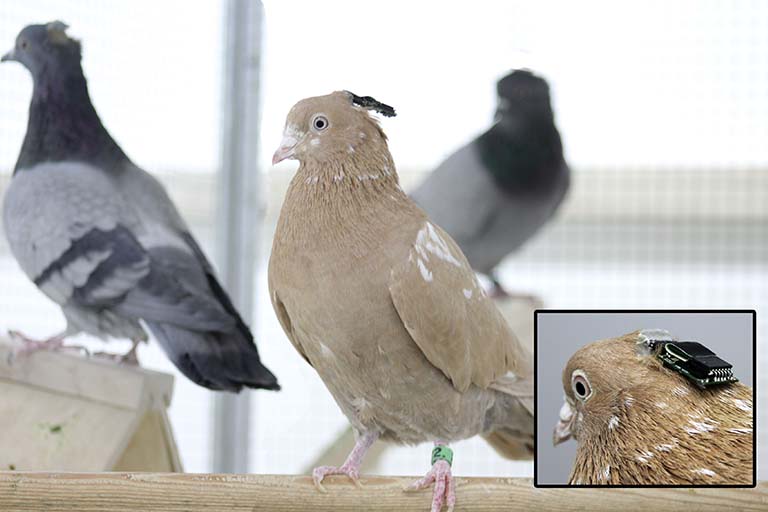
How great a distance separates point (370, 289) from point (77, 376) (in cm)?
77

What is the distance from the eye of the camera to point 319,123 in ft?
3.40

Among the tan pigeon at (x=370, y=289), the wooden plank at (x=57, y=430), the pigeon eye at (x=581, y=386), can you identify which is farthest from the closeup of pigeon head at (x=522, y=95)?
the wooden plank at (x=57, y=430)

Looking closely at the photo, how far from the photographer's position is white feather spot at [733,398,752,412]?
1016 millimetres

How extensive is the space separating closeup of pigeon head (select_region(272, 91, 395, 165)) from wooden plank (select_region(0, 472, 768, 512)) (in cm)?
45

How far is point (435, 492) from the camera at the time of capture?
1.05m

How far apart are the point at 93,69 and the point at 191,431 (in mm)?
833

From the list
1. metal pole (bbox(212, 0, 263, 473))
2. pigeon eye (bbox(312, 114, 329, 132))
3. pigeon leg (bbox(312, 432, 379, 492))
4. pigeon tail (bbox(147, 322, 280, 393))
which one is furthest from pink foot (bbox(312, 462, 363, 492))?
metal pole (bbox(212, 0, 263, 473))

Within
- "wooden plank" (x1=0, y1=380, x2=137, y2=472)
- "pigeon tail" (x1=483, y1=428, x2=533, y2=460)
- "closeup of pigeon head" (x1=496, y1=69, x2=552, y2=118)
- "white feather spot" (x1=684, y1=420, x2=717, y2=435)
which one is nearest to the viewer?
"white feather spot" (x1=684, y1=420, x2=717, y2=435)

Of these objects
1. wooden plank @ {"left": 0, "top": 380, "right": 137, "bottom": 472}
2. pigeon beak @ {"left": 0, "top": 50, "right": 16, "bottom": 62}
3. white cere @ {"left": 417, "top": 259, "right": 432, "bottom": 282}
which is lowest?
wooden plank @ {"left": 0, "top": 380, "right": 137, "bottom": 472}

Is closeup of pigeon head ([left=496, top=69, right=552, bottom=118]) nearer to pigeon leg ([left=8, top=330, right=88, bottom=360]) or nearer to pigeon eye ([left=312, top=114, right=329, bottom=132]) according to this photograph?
pigeon eye ([left=312, top=114, right=329, bottom=132])

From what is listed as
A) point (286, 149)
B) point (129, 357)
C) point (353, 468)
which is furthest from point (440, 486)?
point (129, 357)

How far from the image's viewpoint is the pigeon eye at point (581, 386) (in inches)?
40.8

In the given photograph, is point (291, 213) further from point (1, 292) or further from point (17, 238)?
point (1, 292)

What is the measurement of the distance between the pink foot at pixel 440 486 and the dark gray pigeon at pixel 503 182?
0.66m
